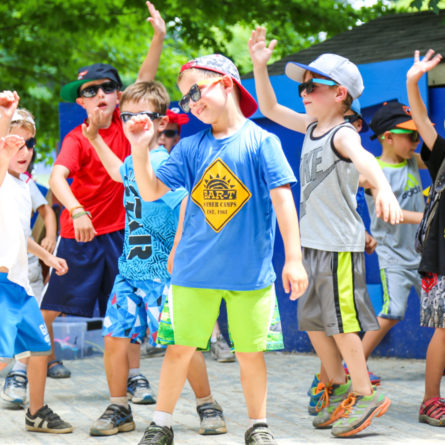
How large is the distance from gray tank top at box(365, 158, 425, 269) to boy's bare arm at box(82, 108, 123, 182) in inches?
80.7

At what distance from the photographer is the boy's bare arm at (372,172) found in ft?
12.0

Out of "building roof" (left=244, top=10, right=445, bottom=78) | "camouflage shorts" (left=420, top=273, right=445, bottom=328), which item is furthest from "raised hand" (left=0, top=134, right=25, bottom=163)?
"building roof" (left=244, top=10, right=445, bottom=78)

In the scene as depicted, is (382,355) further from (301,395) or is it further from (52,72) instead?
(52,72)

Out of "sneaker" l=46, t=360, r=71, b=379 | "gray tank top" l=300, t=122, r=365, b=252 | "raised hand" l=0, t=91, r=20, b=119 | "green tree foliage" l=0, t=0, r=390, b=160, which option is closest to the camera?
"raised hand" l=0, t=91, r=20, b=119

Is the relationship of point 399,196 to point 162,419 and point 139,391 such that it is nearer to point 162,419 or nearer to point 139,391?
point 139,391

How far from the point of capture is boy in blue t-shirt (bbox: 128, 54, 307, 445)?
150 inches

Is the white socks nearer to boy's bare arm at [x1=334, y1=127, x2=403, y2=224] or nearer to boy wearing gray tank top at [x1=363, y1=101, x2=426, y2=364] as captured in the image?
boy's bare arm at [x1=334, y1=127, x2=403, y2=224]

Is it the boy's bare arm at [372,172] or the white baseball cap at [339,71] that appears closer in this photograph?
the boy's bare arm at [372,172]

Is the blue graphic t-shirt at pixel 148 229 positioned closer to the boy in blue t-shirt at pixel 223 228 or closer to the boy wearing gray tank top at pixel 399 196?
the boy in blue t-shirt at pixel 223 228

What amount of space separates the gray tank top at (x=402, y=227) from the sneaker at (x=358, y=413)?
5.74 ft

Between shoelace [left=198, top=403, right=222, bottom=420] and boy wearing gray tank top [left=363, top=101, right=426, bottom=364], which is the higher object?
boy wearing gray tank top [left=363, top=101, right=426, bottom=364]

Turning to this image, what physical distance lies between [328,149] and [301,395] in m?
1.83

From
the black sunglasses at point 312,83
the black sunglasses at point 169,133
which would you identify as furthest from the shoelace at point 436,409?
the black sunglasses at point 169,133

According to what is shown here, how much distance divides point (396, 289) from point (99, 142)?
242 cm
